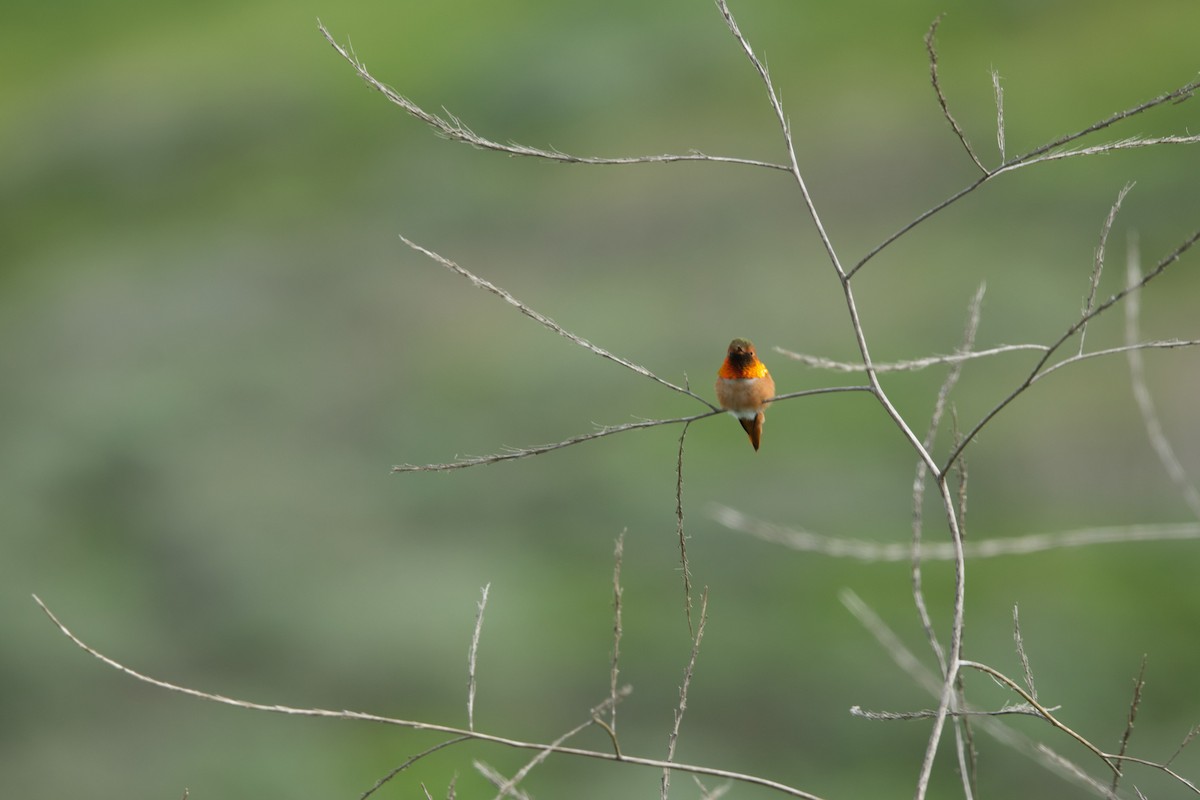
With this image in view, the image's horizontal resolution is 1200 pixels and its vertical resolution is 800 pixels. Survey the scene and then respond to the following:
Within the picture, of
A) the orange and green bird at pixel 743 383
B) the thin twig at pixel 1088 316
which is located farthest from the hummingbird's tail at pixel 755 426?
the thin twig at pixel 1088 316

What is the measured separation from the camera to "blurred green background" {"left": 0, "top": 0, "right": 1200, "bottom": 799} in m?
11.9

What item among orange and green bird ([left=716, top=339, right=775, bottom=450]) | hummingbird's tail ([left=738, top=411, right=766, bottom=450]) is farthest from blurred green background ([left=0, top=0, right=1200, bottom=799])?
orange and green bird ([left=716, top=339, right=775, bottom=450])

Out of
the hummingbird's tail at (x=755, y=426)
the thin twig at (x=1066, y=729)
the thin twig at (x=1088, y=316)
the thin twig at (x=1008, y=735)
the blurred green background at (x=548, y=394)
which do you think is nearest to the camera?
the thin twig at (x=1088, y=316)

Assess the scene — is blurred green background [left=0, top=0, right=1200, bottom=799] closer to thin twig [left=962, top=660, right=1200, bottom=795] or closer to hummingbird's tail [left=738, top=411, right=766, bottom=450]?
hummingbird's tail [left=738, top=411, right=766, bottom=450]

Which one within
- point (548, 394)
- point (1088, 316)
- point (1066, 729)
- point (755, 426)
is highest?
point (1088, 316)

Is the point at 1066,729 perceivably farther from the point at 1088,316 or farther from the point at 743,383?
the point at 743,383

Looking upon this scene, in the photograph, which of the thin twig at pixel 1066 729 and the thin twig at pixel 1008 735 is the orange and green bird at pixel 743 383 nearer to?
the thin twig at pixel 1008 735

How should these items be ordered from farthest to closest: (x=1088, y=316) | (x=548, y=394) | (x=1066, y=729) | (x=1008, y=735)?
(x=548, y=394), (x=1008, y=735), (x=1066, y=729), (x=1088, y=316)

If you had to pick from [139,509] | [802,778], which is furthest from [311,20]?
[802,778]

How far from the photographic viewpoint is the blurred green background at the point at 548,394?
39.0 ft

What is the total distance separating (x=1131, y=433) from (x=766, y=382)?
39.5 ft

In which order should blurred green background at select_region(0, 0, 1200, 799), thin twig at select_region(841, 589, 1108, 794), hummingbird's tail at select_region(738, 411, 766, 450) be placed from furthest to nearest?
blurred green background at select_region(0, 0, 1200, 799) → hummingbird's tail at select_region(738, 411, 766, 450) → thin twig at select_region(841, 589, 1108, 794)

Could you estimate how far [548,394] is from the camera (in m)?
16.2

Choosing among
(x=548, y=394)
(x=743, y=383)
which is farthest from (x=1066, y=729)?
(x=548, y=394)
